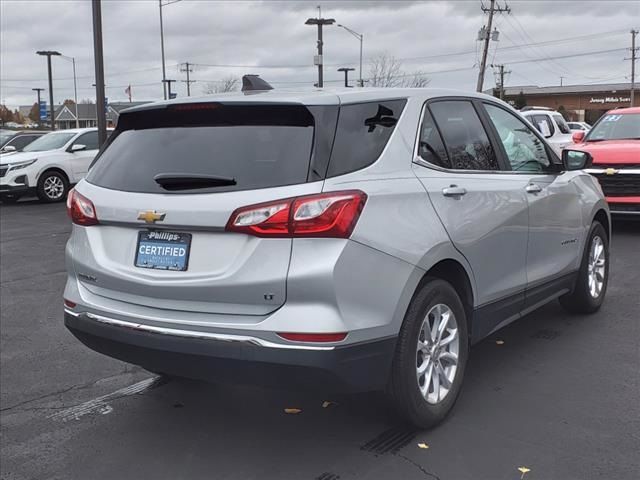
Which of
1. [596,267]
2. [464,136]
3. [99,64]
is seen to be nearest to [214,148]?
[464,136]

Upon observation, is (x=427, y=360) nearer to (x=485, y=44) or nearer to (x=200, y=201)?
(x=200, y=201)

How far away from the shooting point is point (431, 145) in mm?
3943

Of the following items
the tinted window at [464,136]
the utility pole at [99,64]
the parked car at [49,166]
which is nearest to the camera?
the tinted window at [464,136]

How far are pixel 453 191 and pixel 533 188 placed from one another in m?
1.17

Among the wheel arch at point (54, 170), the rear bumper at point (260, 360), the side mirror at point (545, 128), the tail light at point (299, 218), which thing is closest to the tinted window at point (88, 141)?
the wheel arch at point (54, 170)

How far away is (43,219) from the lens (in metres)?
13.8

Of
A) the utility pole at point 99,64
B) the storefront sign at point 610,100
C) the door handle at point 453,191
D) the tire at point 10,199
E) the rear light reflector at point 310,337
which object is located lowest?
the tire at point 10,199

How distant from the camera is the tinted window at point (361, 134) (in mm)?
3305

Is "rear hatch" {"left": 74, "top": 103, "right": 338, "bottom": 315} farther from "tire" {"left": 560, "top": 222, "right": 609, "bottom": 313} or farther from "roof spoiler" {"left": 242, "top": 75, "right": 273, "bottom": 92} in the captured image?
"tire" {"left": 560, "top": 222, "right": 609, "bottom": 313}

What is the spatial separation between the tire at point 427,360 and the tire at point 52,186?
580 inches

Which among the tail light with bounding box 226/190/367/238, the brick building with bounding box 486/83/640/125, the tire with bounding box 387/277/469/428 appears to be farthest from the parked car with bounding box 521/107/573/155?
the brick building with bounding box 486/83/640/125

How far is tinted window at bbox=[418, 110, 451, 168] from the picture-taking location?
3.86 metres

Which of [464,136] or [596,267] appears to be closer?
[464,136]

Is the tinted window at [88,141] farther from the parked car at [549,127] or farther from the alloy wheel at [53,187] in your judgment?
the parked car at [549,127]
